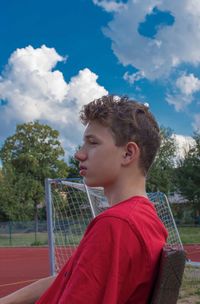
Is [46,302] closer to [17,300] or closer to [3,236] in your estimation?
[17,300]

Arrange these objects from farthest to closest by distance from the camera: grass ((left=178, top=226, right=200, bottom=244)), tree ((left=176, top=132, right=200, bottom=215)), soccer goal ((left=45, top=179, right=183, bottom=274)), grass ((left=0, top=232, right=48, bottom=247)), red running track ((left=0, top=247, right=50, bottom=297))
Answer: tree ((left=176, top=132, right=200, bottom=215)) → grass ((left=0, top=232, right=48, bottom=247)) → grass ((left=178, top=226, right=200, bottom=244)) → red running track ((left=0, top=247, right=50, bottom=297)) → soccer goal ((left=45, top=179, right=183, bottom=274))

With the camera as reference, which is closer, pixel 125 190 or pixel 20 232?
pixel 125 190

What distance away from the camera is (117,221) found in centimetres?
143

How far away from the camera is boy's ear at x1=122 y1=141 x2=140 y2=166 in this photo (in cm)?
164

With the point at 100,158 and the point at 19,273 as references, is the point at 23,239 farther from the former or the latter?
the point at 100,158

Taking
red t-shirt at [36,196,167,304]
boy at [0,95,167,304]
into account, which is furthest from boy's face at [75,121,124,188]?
red t-shirt at [36,196,167,304]

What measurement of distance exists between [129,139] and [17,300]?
2.48ft

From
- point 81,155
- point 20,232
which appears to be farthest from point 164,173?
point 81,155

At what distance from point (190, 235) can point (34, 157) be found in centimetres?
2615

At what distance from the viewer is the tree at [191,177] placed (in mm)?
48938

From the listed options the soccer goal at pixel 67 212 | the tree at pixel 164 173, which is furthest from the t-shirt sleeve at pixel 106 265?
the tree at pixel 164 173

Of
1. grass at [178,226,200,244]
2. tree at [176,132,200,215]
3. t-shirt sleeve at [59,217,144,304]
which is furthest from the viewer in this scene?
tree at [176,132,200,215]

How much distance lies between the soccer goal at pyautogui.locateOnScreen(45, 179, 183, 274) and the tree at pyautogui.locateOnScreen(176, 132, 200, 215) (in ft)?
136

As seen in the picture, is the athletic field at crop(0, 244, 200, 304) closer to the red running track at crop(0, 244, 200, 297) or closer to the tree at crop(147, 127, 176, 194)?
the red running track at crop(0, 244, 200, 297)
